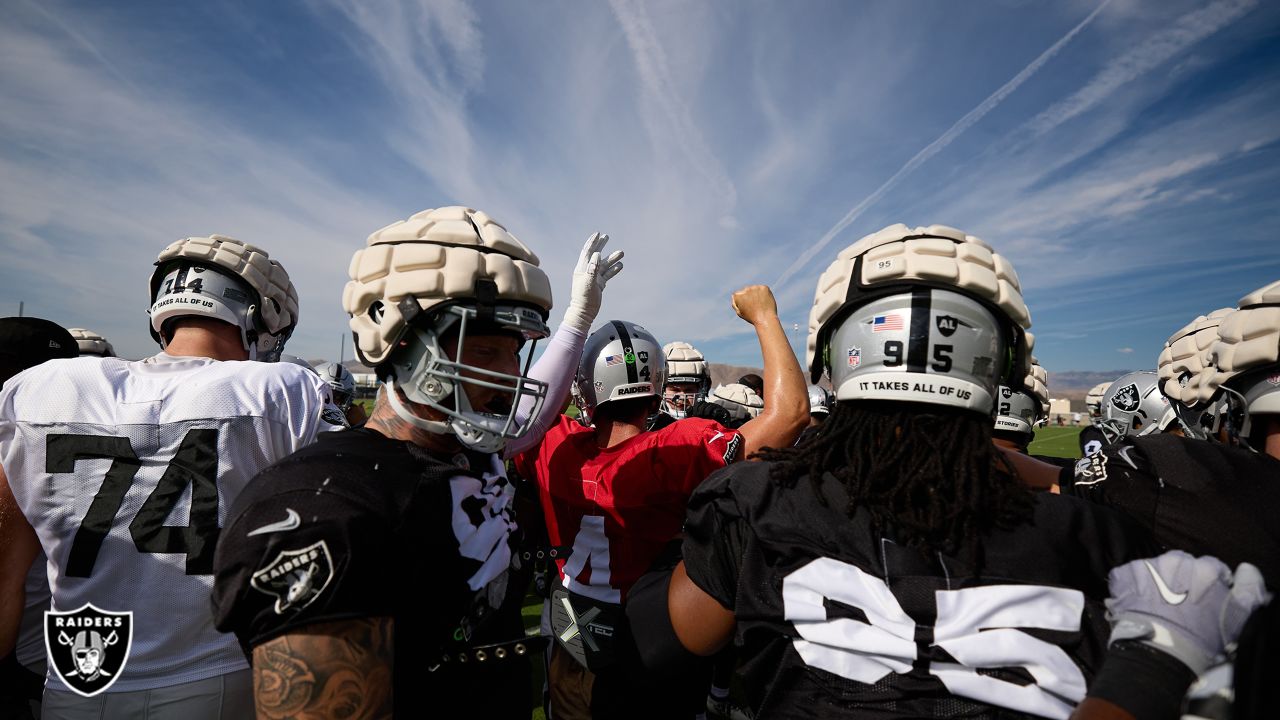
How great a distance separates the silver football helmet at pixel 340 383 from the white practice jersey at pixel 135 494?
6.93 metres

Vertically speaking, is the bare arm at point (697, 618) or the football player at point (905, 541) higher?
the football player at point (905, 541)

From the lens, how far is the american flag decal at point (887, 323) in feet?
5.93

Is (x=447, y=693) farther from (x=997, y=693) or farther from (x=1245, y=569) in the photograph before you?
(x=1245, y=569)

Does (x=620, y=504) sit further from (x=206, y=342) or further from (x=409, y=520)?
(x=206, y=342)

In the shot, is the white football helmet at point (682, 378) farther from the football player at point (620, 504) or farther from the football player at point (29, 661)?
the football player at point (29, 661)

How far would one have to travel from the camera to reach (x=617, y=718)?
317cm

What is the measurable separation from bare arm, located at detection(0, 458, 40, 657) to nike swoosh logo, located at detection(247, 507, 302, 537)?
1.59m

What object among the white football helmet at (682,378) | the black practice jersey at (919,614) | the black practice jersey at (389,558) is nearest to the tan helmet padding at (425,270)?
the black practice jersey at (389,558)

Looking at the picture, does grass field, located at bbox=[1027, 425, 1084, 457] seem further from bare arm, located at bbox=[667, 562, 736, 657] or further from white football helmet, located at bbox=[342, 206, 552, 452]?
white football helmet, located at bbox=[342, 206, 552, 452]

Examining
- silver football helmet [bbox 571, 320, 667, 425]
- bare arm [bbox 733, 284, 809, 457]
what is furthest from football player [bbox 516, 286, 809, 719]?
silver football helmet [bbox 571, 320, 667, 425]

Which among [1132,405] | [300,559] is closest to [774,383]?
[300,559]

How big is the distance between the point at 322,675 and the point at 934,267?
2054mm

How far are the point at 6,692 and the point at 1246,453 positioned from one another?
16.2 feet

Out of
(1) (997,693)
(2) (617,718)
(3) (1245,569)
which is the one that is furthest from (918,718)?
(2) (617,718)
